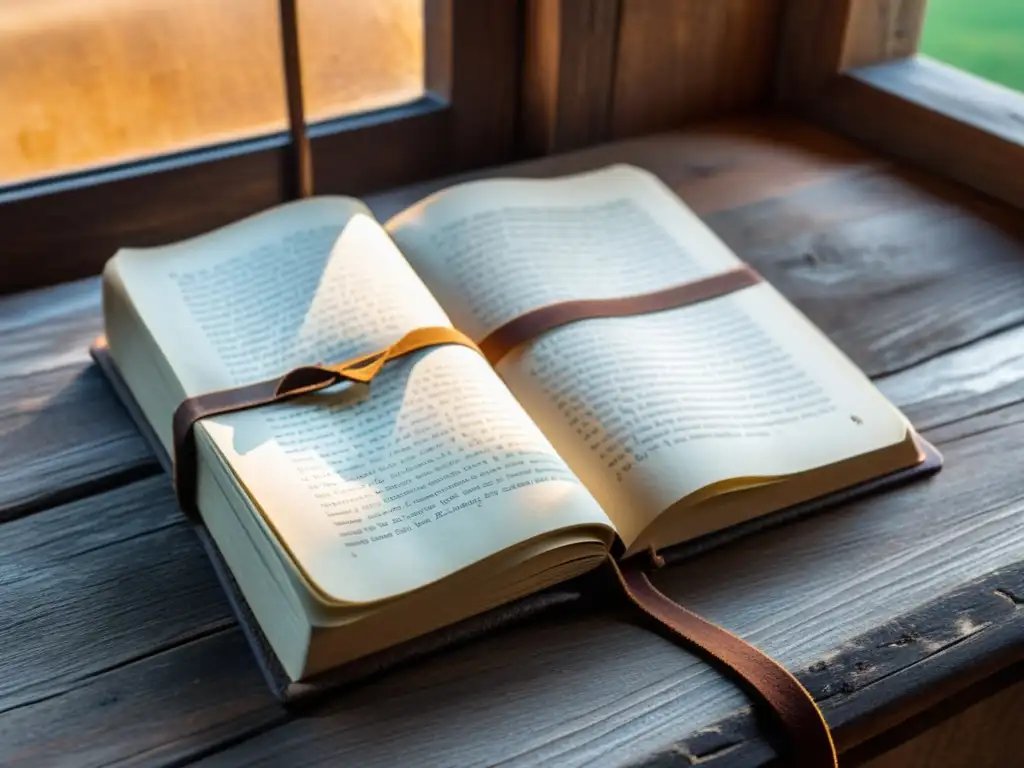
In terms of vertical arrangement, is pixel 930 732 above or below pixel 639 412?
below

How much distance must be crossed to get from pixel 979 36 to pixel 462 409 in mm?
930

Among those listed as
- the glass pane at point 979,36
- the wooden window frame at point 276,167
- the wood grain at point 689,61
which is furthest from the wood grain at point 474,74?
the glass pane at point 979,36

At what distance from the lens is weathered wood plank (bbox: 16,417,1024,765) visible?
21.5 inches

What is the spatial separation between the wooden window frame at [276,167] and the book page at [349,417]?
0.18 metres

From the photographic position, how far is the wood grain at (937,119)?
1015 millimetres

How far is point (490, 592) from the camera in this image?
58cm

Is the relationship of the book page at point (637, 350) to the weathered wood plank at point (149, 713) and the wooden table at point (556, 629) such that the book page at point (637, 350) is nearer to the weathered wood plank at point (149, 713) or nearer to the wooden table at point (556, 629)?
the wooden table at point (556, 629)

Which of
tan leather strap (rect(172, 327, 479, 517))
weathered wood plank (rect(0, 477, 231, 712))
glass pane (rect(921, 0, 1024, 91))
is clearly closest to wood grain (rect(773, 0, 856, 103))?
glass pane (rect(921, 0, 1024, 91))

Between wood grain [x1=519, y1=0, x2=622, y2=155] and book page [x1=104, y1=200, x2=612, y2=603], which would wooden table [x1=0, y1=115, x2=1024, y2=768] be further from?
wood grain [x1=519, y1=0, x2=622, y2=155]

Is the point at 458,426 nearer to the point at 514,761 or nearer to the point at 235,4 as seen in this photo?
the point at 514,761

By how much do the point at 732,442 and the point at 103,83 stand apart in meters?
0.57

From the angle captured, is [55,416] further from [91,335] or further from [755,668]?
[755,668]

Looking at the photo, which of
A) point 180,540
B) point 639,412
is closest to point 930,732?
point 639,412

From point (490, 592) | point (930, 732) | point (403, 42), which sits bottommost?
point (930, 732)
